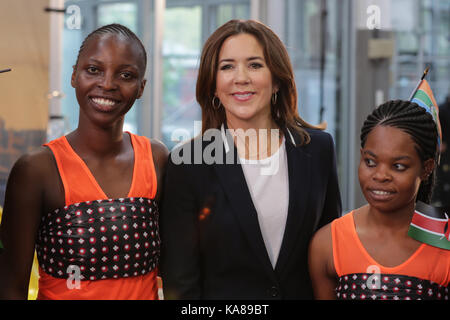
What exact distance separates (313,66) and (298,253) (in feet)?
10.4

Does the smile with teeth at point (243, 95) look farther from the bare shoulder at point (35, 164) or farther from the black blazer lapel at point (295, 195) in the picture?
the bare shoulder at point (35, 164)

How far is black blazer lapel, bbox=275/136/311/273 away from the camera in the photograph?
1475 millimetres

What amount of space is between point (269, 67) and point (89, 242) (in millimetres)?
Answer: 675

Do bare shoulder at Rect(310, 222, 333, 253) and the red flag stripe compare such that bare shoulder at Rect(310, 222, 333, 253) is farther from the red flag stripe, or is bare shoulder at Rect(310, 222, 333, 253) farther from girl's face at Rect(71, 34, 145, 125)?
girl's face at Rect(71, 34, 145, 125)

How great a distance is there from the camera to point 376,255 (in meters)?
1.39

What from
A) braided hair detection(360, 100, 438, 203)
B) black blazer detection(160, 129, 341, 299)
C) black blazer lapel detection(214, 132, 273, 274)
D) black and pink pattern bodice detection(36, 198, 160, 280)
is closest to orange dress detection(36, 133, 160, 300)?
black and pink pattern bodice detection(36, 198, 160, 280)

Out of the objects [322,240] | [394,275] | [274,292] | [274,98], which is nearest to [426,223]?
[394,275]

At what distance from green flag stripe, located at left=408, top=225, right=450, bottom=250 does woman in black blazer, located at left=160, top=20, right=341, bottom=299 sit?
267mm

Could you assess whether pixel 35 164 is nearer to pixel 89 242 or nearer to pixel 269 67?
pixel 89 242

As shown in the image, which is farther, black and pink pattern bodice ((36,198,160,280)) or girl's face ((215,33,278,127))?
girl's face ((215,33,278,127))

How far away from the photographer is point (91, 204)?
1.33 m

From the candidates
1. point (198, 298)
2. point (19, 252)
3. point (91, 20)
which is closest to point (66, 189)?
point (19, 252)

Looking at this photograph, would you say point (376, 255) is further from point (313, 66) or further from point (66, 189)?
point (313, 66)

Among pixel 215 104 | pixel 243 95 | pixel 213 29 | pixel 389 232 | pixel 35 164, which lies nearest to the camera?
pixel 35 164
